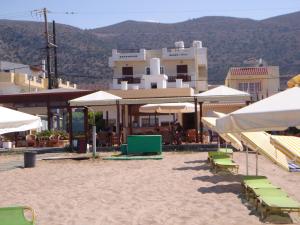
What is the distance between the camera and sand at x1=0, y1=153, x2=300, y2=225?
8.68 meters

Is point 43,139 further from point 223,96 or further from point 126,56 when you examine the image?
point 126,56

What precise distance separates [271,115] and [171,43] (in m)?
112

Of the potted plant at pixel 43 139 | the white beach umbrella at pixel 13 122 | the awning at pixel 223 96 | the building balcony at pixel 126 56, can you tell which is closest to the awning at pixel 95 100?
the awning at pixel 223 96

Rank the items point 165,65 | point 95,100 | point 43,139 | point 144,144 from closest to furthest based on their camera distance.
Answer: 1. point 144,144
2. point 95,100
3. point 43,139
4. point 165,65

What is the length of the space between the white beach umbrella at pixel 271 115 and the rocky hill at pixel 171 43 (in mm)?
67135

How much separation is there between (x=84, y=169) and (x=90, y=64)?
7595 centimetres

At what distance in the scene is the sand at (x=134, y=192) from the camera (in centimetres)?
868

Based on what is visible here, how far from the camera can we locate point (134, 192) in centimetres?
1131

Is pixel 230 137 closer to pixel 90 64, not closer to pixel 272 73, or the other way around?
pixel 272 73

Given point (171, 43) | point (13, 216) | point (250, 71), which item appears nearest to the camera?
point (13, 216)

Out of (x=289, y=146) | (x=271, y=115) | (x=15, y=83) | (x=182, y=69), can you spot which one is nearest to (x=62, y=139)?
(x=271, y=115)

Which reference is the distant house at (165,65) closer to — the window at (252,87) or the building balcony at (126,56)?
the building balcony at (126,56)

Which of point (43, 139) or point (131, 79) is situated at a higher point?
point (131, 79)

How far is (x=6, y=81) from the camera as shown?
5384 cm
